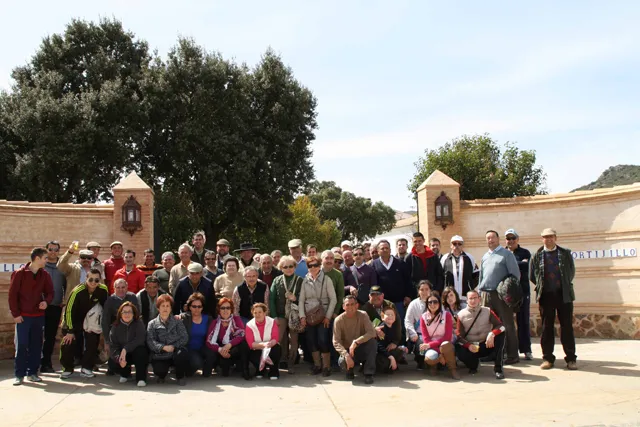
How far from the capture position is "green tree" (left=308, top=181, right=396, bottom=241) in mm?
60375

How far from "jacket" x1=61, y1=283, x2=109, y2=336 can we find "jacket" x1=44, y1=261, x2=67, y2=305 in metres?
0.62

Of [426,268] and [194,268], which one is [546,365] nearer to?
[426,268]

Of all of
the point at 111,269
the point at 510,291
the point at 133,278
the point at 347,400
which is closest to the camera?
the point at 347,400

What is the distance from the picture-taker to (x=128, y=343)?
7.62 m

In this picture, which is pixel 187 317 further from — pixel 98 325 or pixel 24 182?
pixel 24 182

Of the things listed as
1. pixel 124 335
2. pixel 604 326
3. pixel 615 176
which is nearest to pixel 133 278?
pixel 124 335

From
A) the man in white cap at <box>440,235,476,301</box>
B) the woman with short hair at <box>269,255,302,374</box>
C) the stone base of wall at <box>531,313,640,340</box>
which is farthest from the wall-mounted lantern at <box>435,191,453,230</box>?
the woman with short hair at <box>269,255,302,374</box>

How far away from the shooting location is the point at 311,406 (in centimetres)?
618

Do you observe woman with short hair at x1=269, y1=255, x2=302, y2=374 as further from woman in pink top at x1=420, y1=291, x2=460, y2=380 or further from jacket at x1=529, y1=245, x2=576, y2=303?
jacket at x1=529, y1=245, x2=576, y2=303

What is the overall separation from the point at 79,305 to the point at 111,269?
3.86ft

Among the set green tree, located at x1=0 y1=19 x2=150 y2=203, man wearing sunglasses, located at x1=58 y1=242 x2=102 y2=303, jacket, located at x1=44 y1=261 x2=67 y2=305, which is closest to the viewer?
jacket, located at x1=44 y1=261 x2=67 y2=305

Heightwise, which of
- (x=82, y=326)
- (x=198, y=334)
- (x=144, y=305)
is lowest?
(x=198, y=334)

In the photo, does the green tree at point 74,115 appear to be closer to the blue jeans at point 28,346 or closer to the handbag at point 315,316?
the blue jeans at point 28,346

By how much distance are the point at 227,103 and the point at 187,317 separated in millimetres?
15351
